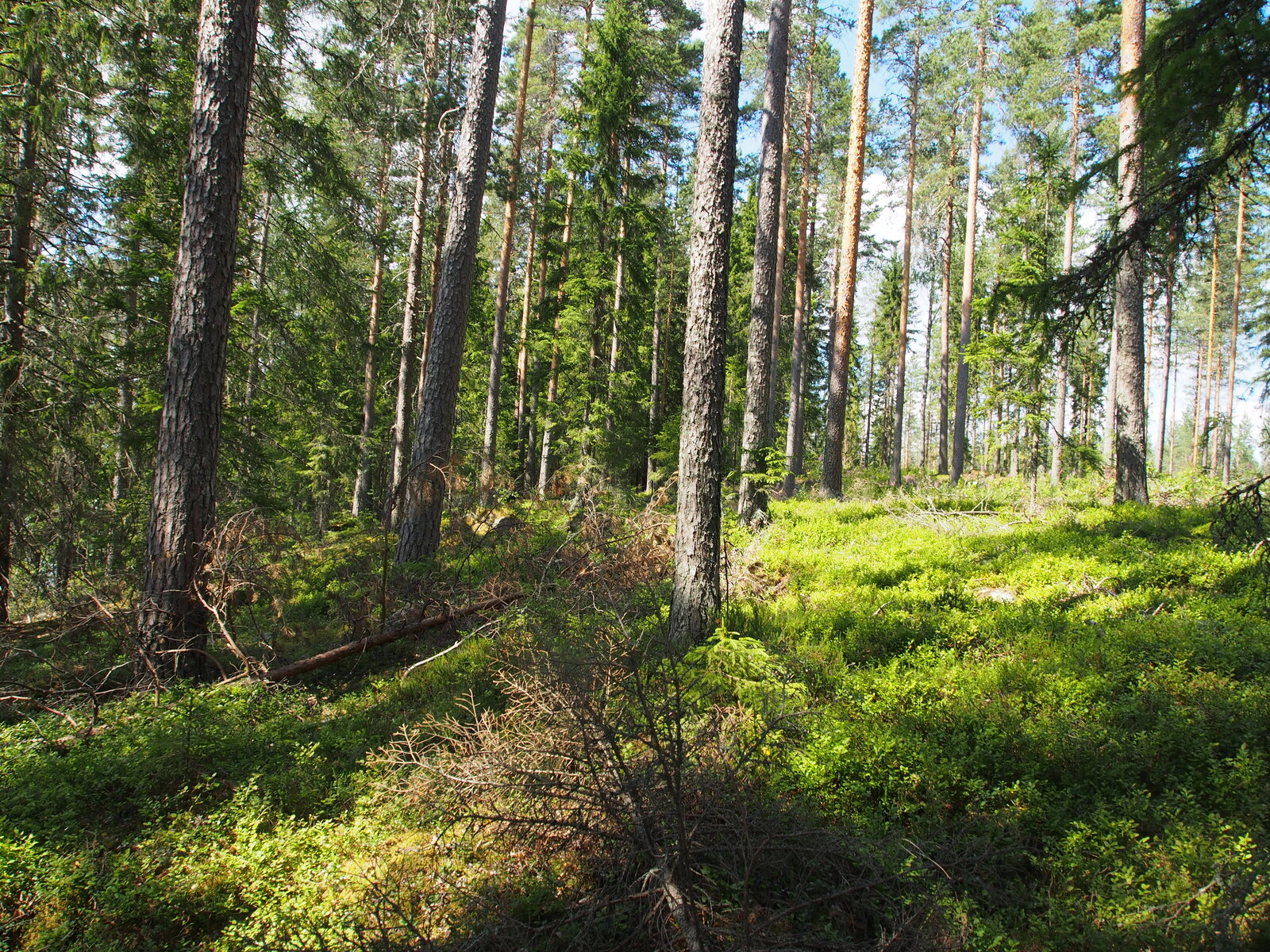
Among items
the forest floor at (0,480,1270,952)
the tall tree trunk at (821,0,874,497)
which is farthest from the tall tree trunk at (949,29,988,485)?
the forest floor at (0,480,1270,952)

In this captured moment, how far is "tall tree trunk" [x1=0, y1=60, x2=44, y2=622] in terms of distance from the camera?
23.5 feet


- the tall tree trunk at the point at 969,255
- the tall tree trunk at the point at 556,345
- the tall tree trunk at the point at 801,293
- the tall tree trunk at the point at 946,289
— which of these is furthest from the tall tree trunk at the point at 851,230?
the tall tree trunk at the point at 946,289

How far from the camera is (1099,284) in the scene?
5871 millimetres

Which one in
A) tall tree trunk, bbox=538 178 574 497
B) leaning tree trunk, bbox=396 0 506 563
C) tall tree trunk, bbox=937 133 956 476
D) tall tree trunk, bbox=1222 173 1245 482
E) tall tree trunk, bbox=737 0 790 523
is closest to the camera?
leaning tree trunk, bbox=396 0 506 563

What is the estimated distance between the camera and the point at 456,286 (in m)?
9.27

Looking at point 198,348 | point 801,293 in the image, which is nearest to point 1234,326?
point 801,293

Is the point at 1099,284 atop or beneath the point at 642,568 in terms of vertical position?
atop

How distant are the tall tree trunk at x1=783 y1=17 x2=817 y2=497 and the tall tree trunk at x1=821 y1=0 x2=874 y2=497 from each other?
4514 mm

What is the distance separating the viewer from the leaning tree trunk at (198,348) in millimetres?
5816

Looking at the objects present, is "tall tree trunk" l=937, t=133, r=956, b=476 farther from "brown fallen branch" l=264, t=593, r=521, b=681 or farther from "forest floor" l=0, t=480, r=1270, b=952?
"brown fallen branch" l=264, t=593, r=521, b=681

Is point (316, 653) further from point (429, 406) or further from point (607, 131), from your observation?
point (607, 131)

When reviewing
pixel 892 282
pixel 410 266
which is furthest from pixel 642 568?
pixel 892 282

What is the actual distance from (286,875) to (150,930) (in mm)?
611

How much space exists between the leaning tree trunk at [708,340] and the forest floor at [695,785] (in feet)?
2.22
